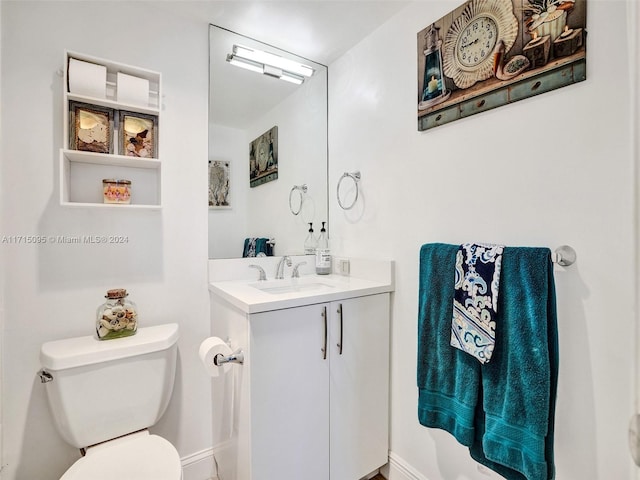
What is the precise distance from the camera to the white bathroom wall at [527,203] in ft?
3.09

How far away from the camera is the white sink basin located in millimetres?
1638

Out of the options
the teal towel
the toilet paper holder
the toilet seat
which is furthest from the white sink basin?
the toilet seat

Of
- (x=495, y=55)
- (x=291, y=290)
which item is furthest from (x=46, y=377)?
(x=495, y=55)

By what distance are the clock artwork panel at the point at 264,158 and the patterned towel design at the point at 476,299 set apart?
1.19 metres

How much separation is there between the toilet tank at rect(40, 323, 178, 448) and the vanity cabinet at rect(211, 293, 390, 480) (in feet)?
0.92

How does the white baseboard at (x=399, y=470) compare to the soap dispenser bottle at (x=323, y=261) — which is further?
the soap dispenser bottle at (x=323, y=261)

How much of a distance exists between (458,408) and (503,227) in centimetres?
69

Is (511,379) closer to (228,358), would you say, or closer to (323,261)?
(228,358)

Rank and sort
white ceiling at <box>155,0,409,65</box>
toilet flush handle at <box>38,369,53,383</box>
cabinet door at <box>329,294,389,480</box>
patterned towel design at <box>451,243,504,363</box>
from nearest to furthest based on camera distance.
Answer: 1. patterned towel design at <box>451,243,504,363</box>
2. toilet flush handle at <box>38,369,53,383</box>
3. cabinet door at <box>329,294,389,480</box>
4. white ceiling at <box>155,0,409,65</box>

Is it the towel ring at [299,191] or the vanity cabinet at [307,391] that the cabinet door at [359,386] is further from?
the towel ring at [299,191]

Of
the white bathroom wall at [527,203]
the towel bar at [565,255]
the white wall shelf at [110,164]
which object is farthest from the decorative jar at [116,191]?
the towel bar at [565,255]

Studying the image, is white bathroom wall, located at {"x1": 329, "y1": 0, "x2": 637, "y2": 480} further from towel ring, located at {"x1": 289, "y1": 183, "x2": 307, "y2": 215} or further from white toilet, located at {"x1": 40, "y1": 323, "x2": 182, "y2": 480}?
white toilet, located at {"x1": 40, "y1": 323, "x2": 182, "y2": 480}

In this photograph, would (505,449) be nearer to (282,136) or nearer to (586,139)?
(586,139)

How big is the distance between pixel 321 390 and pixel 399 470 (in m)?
0.65
